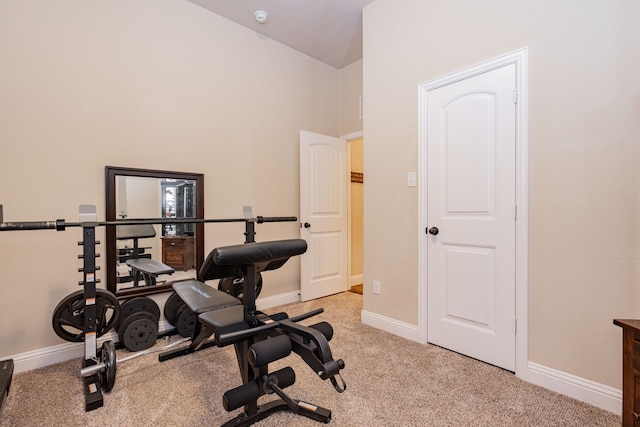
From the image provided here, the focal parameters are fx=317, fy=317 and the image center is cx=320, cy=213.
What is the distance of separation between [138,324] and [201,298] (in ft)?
2.55

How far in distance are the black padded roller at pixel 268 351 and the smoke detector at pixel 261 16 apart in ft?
10.0

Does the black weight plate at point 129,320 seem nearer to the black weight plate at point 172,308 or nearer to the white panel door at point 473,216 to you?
the black weight plate at point 172,308

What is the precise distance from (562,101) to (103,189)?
10.6ft

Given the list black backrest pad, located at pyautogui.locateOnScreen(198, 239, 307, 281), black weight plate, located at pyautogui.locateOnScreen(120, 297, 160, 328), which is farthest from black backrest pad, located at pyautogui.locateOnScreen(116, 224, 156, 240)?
black backrest pad, located at pyautogui.locateOnScreen(198, 239, 307, 281)

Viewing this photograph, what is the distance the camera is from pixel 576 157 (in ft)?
5.96

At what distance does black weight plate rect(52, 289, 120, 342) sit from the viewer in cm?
200

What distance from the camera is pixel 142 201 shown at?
8.88 ft

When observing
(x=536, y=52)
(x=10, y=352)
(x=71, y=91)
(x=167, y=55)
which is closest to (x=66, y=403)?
(x=10, y=352)

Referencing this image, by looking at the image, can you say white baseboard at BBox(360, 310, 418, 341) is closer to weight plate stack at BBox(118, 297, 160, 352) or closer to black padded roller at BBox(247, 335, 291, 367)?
black padded roller at BBox(247, 335, 291, 367)

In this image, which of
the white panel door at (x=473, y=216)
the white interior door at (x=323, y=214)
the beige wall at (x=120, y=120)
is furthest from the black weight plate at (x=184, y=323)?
the white panel door at (x=473, y=216)

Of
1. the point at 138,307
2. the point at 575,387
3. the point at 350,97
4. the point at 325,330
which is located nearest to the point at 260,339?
the point at 325,330

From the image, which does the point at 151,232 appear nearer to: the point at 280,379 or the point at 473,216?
the point at 280,379

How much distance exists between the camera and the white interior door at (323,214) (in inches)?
145

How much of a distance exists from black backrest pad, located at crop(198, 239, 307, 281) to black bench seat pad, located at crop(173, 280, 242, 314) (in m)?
0.50
